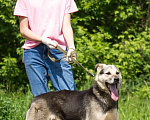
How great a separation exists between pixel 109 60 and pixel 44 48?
4532mm

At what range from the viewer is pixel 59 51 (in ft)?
11.7

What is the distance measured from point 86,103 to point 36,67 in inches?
32.8

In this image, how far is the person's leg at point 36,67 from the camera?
11.4ft

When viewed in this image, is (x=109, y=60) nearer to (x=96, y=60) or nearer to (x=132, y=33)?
(x=96, y=60)

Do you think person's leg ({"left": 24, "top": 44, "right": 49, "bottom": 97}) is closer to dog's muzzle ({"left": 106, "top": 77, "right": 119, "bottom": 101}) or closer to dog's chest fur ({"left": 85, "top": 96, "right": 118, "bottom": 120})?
dog's chest fur ({"left": 85, "top": 96, "right": 118, "bottom": 120})

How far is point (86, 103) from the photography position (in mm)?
3164

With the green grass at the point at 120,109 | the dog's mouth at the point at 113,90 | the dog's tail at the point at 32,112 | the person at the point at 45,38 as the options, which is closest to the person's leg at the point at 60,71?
the person at the point at 45,38

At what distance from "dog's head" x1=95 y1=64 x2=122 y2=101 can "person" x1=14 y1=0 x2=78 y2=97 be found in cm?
52

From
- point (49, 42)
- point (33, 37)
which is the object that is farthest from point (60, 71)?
point (33, 37)

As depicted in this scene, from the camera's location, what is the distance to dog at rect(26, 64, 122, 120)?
3.08 m

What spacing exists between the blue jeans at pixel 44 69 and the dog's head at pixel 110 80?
0.52 metres

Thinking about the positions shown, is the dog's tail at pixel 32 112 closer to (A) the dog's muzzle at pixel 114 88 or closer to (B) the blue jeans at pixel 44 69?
(B) the blue jeans at pixel 44 69

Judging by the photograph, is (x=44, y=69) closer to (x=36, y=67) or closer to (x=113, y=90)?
(x=36, y=67)

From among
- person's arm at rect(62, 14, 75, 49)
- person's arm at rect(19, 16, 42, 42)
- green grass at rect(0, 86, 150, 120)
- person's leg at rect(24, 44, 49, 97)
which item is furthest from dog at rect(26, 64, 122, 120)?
green grass at rect(0, 86, 150, 120)
